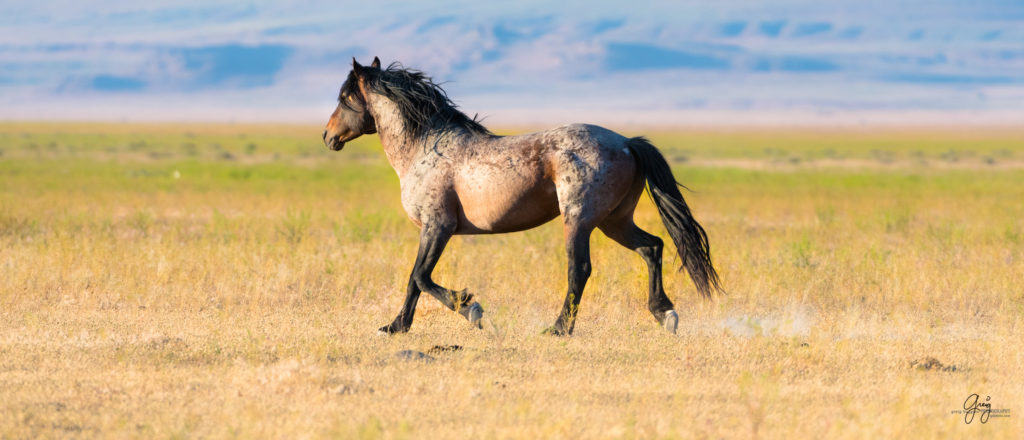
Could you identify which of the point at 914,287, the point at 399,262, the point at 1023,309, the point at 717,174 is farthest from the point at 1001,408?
the point at 717,174

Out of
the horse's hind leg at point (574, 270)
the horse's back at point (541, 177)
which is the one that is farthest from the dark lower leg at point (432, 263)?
the horse's hind leg at point (574, 270)

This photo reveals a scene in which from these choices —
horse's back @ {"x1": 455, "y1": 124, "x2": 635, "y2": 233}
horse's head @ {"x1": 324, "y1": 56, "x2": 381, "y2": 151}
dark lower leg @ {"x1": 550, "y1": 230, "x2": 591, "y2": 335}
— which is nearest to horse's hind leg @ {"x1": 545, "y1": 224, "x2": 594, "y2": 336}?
dark lower leg @ {"x1": 550, "y1": 230, "x2": 591, "y2": 335}

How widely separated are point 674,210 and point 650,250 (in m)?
0.44

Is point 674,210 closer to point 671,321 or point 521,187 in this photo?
point 671,321

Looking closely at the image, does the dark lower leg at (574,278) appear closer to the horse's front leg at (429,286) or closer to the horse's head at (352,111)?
the horse's front leg at (429,286)

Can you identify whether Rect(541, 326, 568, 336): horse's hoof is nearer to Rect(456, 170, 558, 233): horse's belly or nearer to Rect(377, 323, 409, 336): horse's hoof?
Rect(456, 170, 558, 233): horse's belly

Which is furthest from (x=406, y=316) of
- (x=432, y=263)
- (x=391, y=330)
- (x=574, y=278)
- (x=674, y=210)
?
(x=674, y=210)

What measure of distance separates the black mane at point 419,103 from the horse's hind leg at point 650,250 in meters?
1.26

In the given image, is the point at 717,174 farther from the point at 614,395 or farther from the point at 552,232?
the point at 614,395

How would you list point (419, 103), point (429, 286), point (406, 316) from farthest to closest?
point (419, 103)
point (406, 316)
point (429, 286)

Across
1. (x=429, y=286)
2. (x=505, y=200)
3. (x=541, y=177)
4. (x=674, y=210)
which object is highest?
(x=541, y=177)

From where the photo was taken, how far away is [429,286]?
8742 millimetres

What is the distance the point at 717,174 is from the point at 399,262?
2954cm

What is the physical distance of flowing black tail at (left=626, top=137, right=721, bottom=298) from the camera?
8.77 meters
